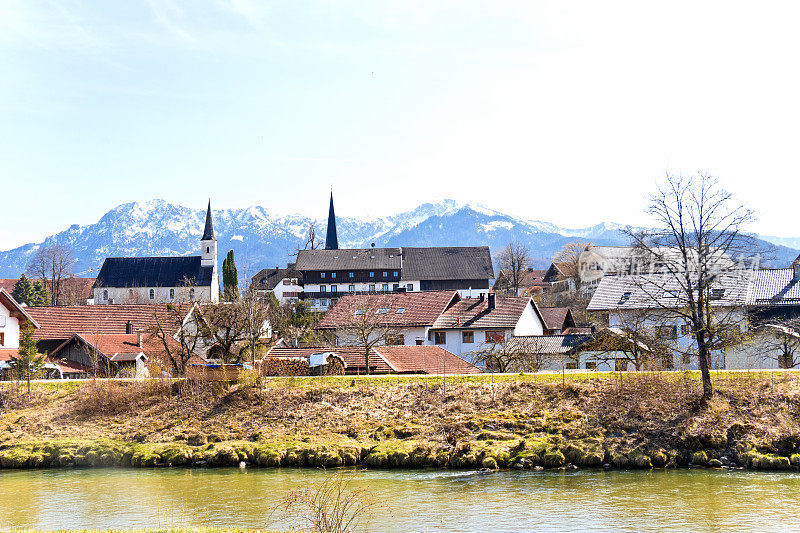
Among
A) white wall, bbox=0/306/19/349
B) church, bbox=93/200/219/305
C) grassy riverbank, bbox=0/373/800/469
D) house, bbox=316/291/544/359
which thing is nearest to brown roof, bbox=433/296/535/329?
house, bbox=316/291/544/359

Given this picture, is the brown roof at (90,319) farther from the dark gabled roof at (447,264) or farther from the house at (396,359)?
the dark gabled roof at (447,264)

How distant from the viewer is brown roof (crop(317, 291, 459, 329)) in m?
59.1

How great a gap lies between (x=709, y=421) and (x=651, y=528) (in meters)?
12.5

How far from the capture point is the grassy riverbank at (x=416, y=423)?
30.2 metres

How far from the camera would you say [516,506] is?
23.2 meters

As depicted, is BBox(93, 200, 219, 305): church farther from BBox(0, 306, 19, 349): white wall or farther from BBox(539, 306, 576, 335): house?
BBox(539, 306, 576, 335): house

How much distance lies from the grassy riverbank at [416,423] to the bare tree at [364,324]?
10953 mm

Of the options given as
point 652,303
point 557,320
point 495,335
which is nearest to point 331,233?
point 557,320

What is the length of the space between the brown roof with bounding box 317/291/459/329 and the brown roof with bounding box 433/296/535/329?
2.74 feet

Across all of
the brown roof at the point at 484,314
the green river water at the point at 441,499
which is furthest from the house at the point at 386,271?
the green river water at the point at 441,499

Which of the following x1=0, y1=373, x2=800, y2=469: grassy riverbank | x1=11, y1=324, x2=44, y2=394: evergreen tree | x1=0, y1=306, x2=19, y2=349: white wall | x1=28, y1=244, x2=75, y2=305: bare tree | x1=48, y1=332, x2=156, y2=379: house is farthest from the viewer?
x1=28, y1=244, x2=75, y2=305: bare tree

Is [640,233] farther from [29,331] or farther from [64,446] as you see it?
[29,331]

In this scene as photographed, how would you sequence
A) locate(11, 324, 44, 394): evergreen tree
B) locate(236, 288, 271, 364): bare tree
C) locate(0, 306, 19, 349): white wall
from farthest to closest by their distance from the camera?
locate(0, 306, 19, 349): white wall
locate(236, 288, 271, 364): bare tree
locate(11, 324, 44, 394): evergreen tree

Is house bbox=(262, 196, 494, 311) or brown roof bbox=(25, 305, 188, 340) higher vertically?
house bbox=(262, 196, 494, 311)
